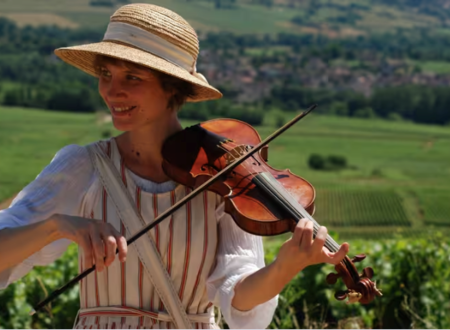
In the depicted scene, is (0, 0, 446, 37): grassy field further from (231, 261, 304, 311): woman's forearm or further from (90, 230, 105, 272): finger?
(90, 230, 105, 272): finger

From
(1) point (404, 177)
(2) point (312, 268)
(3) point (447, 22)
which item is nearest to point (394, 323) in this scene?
(2) point (312, 268)

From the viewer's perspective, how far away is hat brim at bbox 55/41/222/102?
2.54 m

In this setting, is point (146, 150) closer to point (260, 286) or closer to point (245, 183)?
point (245, 183)

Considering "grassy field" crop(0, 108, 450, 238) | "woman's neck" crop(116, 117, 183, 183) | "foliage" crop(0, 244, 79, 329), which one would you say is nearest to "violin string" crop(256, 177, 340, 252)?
"woman's neck" crop(116, 117, 183, 183)

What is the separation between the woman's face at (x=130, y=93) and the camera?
2.59 metres

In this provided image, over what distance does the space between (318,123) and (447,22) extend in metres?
39.8

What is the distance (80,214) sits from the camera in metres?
2.68

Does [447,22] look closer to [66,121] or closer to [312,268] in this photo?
[66,121]

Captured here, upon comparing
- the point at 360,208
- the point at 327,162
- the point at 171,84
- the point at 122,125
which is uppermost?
the point at 171,84

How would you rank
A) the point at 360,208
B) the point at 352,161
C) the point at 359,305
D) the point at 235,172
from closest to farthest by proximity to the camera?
the point at 235,172 < the point at 359,305 < the point at 360,208 < the point at 352,161

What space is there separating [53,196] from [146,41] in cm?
62

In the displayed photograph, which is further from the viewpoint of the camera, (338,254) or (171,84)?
(171,84)

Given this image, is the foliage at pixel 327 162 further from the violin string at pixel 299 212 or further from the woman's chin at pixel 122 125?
the violin string at pixel 299 212

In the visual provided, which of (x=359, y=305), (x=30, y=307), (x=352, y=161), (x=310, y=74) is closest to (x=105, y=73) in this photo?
(x=30, y=307)
